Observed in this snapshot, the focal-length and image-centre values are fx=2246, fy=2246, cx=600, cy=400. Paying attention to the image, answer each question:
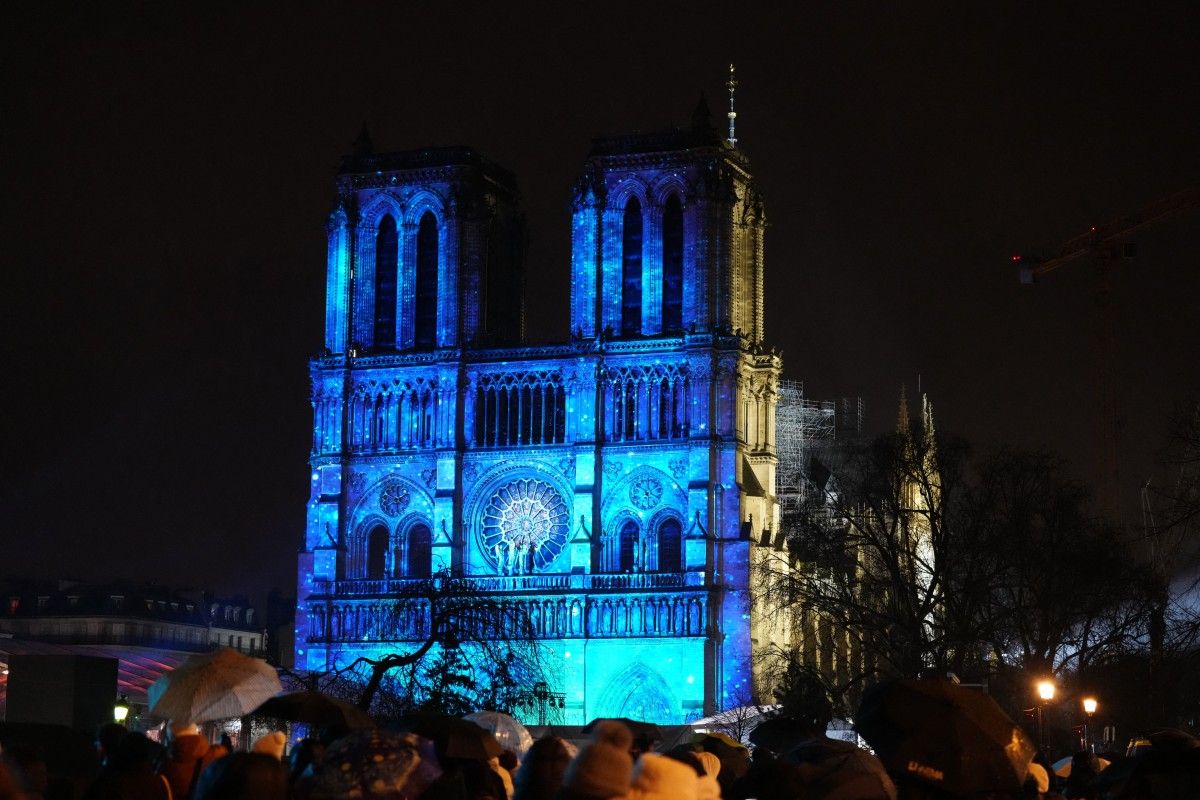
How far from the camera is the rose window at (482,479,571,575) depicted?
82250mm

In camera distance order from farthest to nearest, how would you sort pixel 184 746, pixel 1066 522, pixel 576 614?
pixel 576 614
pixel 1066 522
pixel 184 746

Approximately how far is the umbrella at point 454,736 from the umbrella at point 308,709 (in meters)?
2.49

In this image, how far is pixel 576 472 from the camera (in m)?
81.3

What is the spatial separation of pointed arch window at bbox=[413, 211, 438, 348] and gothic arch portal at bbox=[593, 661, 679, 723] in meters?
14.8

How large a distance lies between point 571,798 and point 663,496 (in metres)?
68.7

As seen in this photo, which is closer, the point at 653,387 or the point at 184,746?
the point at 184,746

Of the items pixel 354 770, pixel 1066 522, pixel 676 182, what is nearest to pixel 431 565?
pixel 676 182

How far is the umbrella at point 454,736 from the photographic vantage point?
19969 millimetres

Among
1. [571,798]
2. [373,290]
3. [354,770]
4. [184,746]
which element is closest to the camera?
[571,798]

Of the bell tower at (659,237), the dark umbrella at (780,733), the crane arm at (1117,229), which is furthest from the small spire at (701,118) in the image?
the dark umbrella at (780,733)

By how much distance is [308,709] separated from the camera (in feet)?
78.2

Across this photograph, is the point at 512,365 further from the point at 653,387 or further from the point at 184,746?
the point at 184,746

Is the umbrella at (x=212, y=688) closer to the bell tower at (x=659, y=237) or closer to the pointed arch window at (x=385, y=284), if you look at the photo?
the bell tower at (x=659, y=237)

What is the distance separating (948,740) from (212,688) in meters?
10.8
